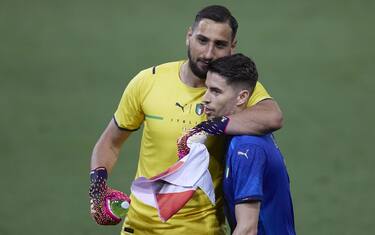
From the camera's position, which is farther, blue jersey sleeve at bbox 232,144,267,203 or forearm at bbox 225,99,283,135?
forearm at bbox 225,99,283,135

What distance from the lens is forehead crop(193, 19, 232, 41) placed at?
3.15 m

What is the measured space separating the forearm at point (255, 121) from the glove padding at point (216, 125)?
0.06ft

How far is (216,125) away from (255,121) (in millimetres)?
136

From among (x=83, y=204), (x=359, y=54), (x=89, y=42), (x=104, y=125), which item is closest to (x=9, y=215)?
(x=83, y=204)

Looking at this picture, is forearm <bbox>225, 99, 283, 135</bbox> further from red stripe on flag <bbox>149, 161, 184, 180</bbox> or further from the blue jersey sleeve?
red stripe on flag <bbox>149, 161, 184, 180</bbox>

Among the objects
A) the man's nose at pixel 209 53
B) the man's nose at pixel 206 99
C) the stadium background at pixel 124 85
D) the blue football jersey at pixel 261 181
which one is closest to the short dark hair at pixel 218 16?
the man's nose at pixel 209 53

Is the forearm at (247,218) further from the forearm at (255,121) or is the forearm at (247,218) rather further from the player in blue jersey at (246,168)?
the forearm at (255,121)

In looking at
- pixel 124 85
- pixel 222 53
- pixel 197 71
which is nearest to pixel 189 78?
pixel 197 71

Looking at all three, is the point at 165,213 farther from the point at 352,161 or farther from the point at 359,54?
the point at 359,54

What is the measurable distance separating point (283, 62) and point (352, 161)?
0.75 meters

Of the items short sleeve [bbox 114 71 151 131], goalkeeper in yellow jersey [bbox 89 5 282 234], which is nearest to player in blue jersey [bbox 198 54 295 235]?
goalkeeper in yellow jersey [bbox 89 5 282 234]

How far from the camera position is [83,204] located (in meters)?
5.05

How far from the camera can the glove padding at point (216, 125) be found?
2920 millimetres

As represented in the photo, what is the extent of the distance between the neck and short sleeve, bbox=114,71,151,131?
0.52 ft
